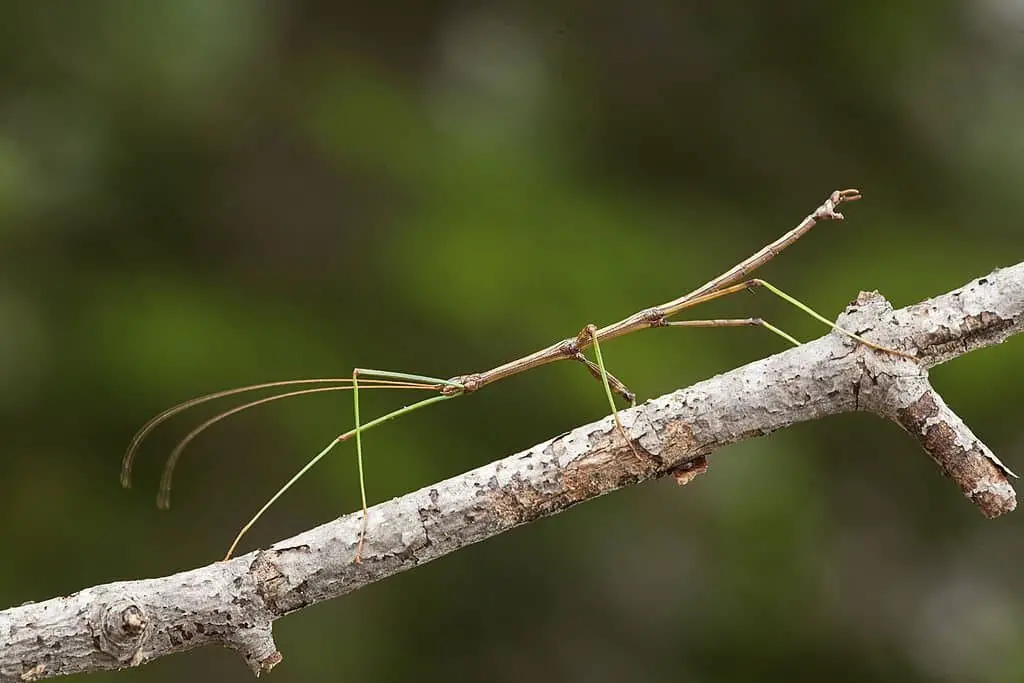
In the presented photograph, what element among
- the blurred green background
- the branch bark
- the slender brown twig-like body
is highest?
the blurred green background

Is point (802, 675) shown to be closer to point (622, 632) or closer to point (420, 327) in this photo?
point (622, 632)

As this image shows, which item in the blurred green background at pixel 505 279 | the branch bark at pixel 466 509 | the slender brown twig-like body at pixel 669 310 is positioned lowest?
the branch bark at pixel 466 509

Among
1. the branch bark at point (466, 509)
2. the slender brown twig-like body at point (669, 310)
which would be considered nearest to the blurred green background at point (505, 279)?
the slender brown twig-like body at point (669, 310)

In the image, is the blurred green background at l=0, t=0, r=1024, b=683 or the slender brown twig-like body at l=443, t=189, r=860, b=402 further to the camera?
the blurred green background at l=0, t=0, r=1024, b=683

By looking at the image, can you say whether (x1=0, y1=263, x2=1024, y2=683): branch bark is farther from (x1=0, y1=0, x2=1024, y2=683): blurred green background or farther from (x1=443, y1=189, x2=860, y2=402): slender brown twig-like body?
(x1=0, y1=0, x2=1024, y2=683): blurred green background

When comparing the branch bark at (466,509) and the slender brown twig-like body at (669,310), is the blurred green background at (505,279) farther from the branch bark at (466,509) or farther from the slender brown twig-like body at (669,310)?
the branch bark at (466,509)

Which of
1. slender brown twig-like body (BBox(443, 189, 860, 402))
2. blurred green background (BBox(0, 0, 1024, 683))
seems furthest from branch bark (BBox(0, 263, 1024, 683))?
blurred green background (BBox(0, 0, 1024, 683))

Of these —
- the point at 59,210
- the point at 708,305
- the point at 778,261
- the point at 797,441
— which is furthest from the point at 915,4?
the point at 59,210
